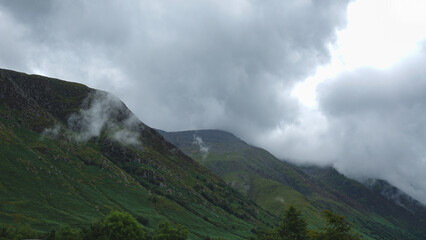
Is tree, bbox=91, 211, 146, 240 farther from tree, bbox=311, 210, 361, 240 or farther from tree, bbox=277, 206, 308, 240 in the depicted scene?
tree, bbox=311, 210, 361, 240

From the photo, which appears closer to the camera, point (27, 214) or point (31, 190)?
point (27, 214)

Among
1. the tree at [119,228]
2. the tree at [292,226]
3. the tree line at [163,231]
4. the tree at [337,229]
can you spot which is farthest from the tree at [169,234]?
the tree at [337,229]

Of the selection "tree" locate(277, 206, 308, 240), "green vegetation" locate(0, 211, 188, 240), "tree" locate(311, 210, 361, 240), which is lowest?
"green vegetation" locate(0, 211, 188, 240)

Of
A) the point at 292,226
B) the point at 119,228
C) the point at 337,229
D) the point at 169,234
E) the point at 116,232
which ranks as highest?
the point at 337,229

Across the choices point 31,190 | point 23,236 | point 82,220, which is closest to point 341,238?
point 23,236

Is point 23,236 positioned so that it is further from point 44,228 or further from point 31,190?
point 31,190

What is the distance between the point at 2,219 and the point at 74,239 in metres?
69.6

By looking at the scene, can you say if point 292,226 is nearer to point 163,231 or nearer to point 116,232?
point 163,231

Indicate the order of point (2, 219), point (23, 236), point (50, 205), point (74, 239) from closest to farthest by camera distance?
point (74, 239), point (23, 236), point (2, 219), point (50, 205)

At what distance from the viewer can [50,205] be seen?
195125 mm

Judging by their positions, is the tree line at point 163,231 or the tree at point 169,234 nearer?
the tree line at point 163,231

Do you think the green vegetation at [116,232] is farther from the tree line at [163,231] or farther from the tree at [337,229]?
the tree at [337,229]

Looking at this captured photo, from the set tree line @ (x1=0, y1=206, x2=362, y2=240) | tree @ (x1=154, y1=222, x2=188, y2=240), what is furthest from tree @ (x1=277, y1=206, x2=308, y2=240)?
tree @ (x1=154, y1=222, x2=188, y2=240)

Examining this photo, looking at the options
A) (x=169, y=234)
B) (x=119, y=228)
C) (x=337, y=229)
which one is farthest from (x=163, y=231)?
(x=337, y=229)
